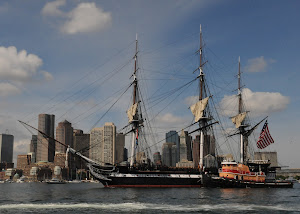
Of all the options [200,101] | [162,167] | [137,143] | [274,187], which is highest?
[200,101]

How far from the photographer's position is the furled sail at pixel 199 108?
92.3 m

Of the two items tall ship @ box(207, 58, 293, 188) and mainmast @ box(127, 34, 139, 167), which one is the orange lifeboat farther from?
mainmast @ box(127, 34, 139, 167)

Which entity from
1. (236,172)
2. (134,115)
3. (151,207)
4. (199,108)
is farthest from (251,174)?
(151,207)

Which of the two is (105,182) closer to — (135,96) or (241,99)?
(135,96)

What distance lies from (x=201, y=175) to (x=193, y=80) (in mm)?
26484

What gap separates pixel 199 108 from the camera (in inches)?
3681

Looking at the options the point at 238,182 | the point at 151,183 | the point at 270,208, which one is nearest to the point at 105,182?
the point at 151,183

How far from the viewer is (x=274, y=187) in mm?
83875

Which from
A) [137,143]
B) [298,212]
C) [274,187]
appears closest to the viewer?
[298,212]

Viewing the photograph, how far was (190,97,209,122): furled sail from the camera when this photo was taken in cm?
9231

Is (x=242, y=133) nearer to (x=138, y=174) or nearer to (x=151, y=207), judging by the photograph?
(x=138, y=174)

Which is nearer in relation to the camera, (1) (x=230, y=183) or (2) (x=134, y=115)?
(1) (x=230, y=183)

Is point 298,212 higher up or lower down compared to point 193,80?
lower down

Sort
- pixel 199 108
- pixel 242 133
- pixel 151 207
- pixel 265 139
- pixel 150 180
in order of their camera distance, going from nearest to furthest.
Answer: pixel 151 207, pixel 150 180, pixel 265 139, pixel 199 108, pixel 242 133
